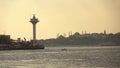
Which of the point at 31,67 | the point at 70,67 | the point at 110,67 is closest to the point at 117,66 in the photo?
the point at 110,67

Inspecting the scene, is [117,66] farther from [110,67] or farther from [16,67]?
[16,67]

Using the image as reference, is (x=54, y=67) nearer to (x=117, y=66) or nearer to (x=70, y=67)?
(x=70, y=67)

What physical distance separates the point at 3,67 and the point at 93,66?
1968cm

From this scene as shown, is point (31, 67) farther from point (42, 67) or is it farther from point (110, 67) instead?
point (110, 67)

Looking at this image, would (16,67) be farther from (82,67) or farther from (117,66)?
(117,66)

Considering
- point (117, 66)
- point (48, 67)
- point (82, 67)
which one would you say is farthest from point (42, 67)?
point (117, 66)

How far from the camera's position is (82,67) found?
112 metres

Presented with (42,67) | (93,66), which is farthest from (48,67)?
(93,66)

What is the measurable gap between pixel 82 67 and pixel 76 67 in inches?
Answer: 50.5

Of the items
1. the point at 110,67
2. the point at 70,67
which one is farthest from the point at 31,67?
the point at 110,67

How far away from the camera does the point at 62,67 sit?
112 m

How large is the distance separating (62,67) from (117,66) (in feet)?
39.9

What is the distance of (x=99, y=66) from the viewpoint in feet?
378

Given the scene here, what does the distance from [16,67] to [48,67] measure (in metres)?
7.11
